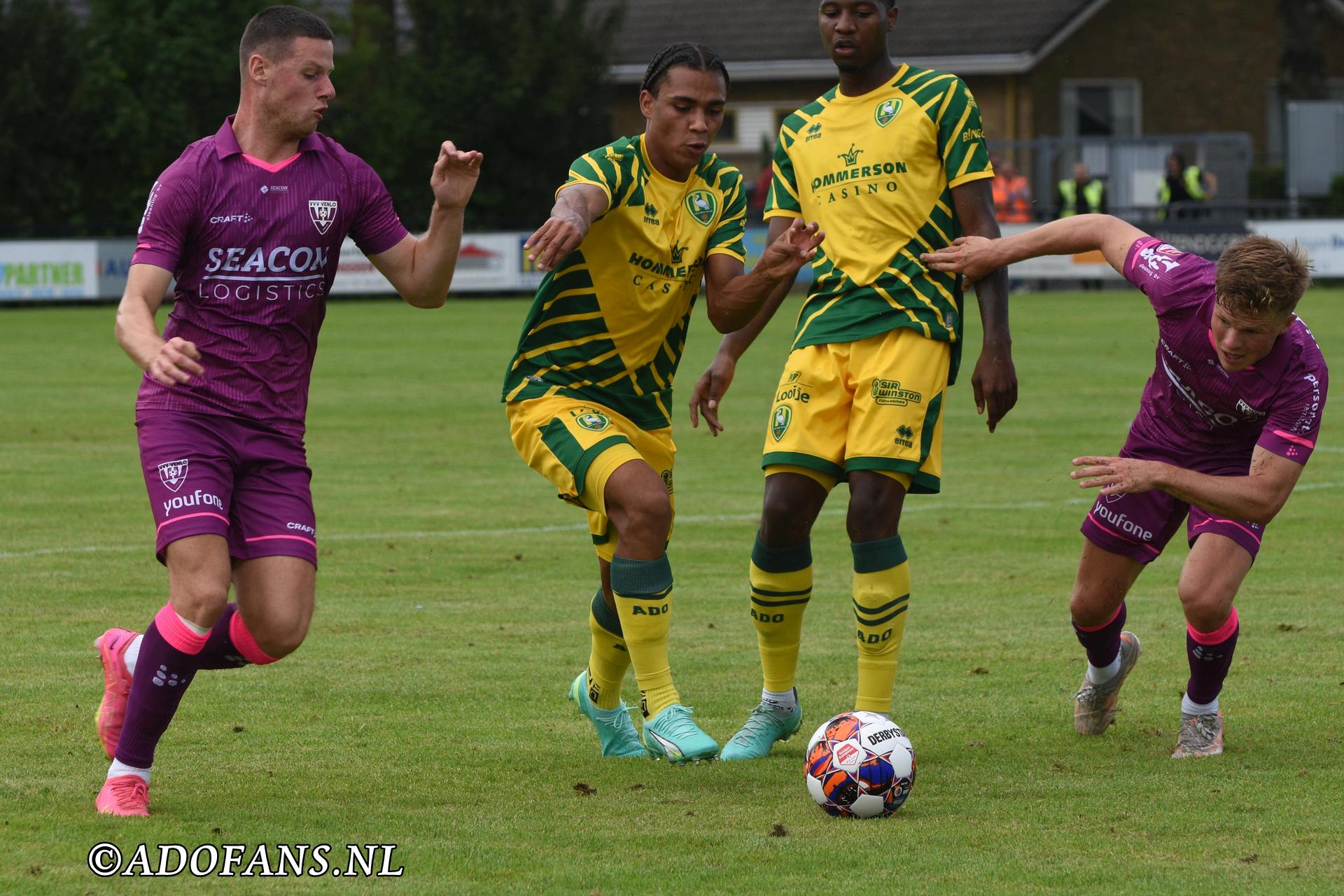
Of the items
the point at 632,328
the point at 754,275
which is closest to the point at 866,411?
the point at 754,275

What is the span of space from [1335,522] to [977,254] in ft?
19.2

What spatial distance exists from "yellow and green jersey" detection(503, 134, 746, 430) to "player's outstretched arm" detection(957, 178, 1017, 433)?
2.49 ft

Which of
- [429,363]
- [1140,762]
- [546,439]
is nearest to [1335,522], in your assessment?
[1140,762]

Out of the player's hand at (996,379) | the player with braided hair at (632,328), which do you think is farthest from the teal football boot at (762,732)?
the player's hand at (996,379)

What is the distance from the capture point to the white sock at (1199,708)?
20.9ft

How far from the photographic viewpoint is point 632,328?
656 centimetres

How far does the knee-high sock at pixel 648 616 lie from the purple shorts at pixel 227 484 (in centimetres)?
102

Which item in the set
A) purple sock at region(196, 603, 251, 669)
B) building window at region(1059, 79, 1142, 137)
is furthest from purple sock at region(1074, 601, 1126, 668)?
building window at region(1059, 79, 1142, 137)

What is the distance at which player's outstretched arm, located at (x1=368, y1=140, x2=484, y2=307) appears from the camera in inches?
230

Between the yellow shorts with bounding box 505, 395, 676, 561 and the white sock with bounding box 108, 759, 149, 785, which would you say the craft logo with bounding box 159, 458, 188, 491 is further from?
the yellow shorts with bounding box 505, 395, 676, 561

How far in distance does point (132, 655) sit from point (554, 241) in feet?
5.79

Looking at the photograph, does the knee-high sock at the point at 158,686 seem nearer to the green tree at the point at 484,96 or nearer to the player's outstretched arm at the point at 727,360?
the player's outstretched arm at the point at 727,360

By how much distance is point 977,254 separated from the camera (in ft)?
20.1

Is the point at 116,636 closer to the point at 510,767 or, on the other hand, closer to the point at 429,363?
the point at 510,767
